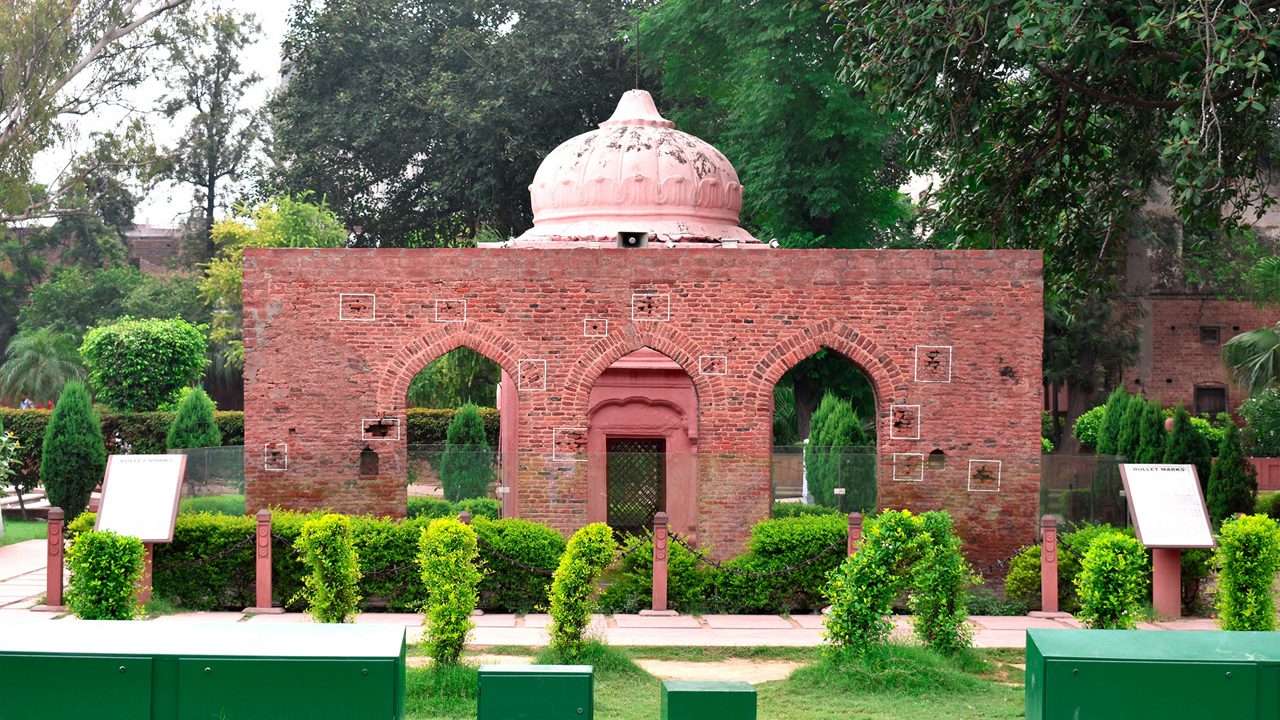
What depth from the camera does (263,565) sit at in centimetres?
1380

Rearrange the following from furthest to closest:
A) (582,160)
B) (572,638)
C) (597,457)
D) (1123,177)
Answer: (1123,177), (582,160), (597,457), (572,638)

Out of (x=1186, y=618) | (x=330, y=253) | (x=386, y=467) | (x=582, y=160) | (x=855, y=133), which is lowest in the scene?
(x=1186, y=618)

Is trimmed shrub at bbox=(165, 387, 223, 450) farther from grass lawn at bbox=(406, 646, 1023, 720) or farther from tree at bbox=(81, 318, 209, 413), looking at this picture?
grass lawn at bbox=(406, 646, 1023, 720)

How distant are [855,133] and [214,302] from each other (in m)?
22.7

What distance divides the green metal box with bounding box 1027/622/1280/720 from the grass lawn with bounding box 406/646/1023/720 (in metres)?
2.90

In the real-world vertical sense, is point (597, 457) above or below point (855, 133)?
below

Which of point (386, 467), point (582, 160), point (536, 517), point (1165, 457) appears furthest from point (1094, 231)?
point (386, 467)

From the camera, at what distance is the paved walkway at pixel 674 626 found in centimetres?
1241

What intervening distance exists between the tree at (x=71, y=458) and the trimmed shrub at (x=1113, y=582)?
52.5 feet

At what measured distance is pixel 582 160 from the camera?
721 inches

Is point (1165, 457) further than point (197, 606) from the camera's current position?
Yes

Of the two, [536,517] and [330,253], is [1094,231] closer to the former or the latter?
[536,517]

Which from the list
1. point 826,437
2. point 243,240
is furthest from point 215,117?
point 826,437

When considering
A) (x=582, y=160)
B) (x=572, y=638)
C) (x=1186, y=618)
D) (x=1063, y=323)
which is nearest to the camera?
(x=572, y=638)
